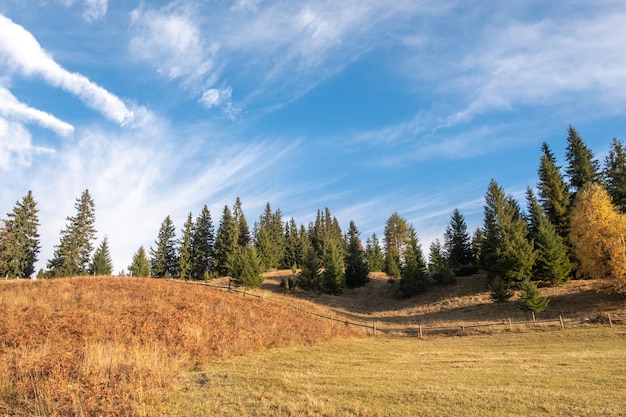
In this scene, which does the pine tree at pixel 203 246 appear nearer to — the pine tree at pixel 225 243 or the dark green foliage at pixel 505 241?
the pine tree at pixel 225 243

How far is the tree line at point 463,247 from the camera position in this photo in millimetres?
35469

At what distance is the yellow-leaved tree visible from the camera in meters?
32.8

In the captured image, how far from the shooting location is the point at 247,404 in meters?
8.44

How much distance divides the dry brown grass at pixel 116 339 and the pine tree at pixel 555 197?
127 feet

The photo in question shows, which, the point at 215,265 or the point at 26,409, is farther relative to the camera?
the point at 215,265

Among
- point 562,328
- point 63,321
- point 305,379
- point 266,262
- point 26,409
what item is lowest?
point 562,328

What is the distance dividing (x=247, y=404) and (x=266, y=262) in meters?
68.9

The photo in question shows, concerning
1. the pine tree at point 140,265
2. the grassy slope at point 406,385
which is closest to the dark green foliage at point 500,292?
the grassy slope at point 406,385

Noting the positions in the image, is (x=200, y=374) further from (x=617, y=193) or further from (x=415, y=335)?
(x=617, y=193)

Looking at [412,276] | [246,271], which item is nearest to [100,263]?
[246,271]

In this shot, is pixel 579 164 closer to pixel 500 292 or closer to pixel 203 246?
pixel 500 292

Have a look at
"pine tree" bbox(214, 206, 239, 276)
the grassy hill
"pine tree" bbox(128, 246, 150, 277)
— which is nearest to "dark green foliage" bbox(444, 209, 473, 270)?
the grassy hill

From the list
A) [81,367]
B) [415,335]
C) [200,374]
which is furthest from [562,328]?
[81,367]

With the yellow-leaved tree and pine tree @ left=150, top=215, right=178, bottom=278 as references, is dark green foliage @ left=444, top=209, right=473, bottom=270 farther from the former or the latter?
pine tree @ left=150, top=215, right=178, bottom=278
